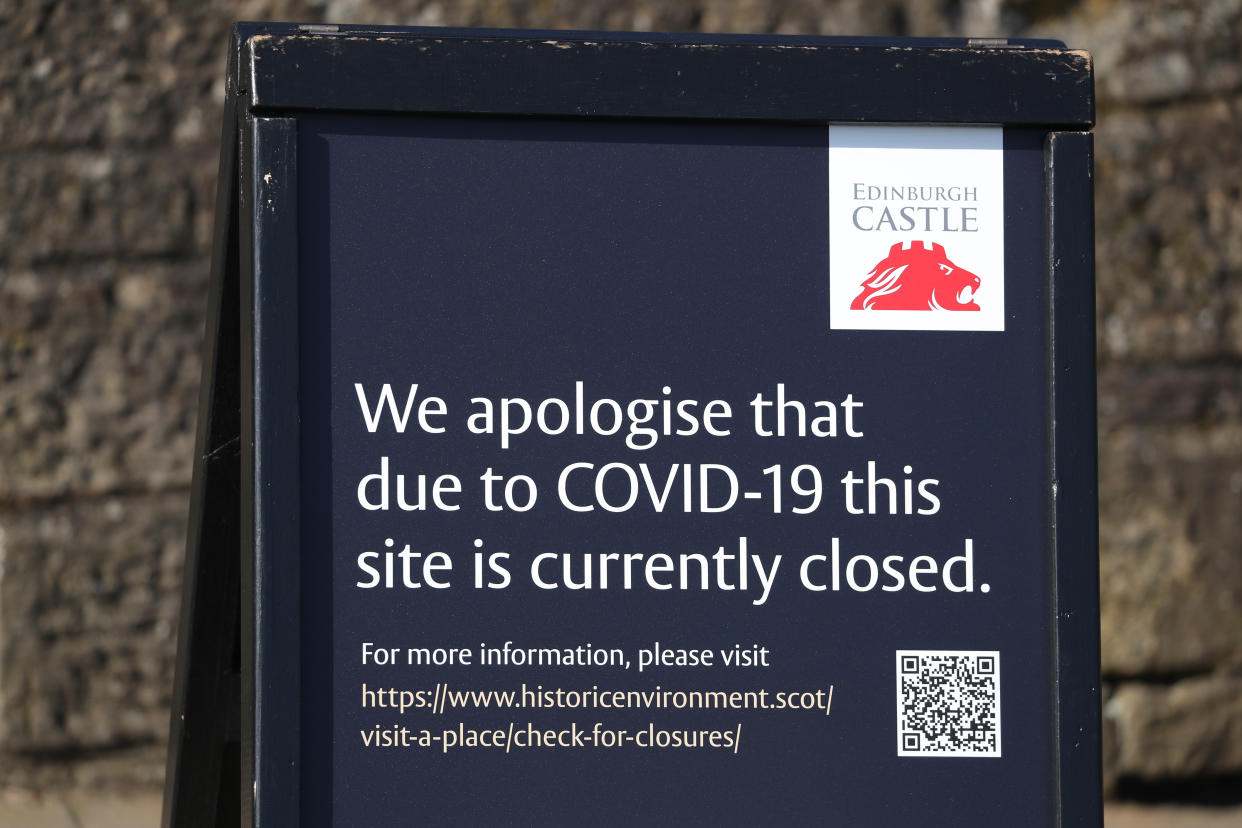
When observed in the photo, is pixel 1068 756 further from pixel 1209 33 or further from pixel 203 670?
pixel 1209 33

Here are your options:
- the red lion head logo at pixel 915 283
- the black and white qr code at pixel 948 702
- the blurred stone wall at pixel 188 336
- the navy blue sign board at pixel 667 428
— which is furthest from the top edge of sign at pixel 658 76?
the blurred stone wall at pixel 188 336

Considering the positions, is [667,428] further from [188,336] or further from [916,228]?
[188,336]

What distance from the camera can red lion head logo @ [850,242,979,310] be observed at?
69.2 inches

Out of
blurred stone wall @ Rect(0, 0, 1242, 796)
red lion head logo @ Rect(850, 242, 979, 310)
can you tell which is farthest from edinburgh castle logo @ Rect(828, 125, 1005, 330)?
blurred stone wall @ Rect(0, 0, 1242, 796)

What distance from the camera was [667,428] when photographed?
1.73 meters

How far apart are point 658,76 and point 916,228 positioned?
1.34ft

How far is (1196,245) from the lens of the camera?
3.87 meters

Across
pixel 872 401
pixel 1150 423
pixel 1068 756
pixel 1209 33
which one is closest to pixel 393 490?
pixel 872 401

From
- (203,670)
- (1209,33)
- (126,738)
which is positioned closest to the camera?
(203,670)

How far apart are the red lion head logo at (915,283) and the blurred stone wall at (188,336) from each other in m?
2.25

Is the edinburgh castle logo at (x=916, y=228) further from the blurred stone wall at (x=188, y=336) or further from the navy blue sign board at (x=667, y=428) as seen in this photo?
the blurred stone wall at (x=188, y=336)

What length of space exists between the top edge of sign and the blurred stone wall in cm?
214

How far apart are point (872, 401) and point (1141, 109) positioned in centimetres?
264

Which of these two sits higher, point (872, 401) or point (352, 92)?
point (352, 92)
